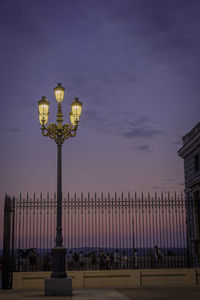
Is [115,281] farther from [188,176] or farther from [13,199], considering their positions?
[188,176]

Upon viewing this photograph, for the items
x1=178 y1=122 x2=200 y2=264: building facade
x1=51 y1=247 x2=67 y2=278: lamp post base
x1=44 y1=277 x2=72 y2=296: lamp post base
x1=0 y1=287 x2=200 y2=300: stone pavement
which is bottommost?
x1=0 y1=287 x2=200 y2=300: stone pavement

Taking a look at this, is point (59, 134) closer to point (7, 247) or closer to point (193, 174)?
point (7, 247)

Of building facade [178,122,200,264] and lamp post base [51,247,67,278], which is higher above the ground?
building facade [178,122,200,264]

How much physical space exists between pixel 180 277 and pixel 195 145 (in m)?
14.2

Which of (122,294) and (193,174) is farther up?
(193,174)

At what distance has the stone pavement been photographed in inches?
508

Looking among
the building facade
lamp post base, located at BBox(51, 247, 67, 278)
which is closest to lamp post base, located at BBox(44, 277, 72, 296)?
lamp post base, located at BBox(51, 247, 67, 278)

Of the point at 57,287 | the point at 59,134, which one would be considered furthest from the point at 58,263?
the point at 59,134

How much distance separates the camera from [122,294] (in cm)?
1384

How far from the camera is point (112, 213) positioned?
52.8 feet

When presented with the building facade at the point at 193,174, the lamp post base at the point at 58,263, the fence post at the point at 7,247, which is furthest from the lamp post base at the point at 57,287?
the building facade at the point at 193,174

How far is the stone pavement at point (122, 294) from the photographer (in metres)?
12.9

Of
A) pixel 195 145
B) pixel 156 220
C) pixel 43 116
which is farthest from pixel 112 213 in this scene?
pixel 195 145

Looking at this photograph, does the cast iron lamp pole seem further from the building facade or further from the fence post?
the building facade
